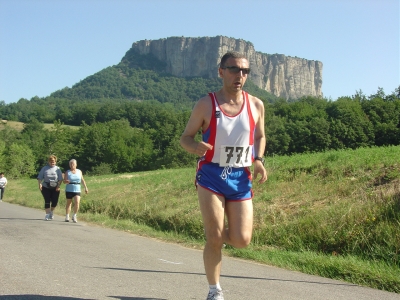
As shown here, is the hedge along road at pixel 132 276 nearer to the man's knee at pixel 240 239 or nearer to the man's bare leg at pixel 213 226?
the man's bare leg at pixel 213 226

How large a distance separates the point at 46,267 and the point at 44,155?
270 ft

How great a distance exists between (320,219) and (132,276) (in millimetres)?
4620

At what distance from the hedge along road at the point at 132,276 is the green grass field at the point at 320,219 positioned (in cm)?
53

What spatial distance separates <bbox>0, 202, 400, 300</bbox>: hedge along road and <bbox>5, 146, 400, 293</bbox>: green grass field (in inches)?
20.7

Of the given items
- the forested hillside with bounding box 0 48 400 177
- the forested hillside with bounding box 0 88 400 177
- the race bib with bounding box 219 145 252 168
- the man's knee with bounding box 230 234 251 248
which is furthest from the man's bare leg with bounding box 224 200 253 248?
the forested hillside with bounding box 0 48 400 177

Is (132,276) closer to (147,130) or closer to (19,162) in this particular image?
(19,162)

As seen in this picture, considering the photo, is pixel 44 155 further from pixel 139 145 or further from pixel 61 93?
pixel 61 93

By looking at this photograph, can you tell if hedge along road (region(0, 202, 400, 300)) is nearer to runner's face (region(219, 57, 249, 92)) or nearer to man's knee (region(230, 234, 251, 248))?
man's knee (region(230, 234, 251, 248))

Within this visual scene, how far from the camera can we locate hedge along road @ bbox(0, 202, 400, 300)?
203 inches

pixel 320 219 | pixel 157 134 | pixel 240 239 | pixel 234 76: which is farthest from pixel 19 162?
pixel 240 239

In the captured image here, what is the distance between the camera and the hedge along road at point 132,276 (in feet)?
17.0

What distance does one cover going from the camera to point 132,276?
6.07 m

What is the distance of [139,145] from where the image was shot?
108 metres

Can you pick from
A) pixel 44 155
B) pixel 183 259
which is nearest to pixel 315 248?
pixel 183 259
